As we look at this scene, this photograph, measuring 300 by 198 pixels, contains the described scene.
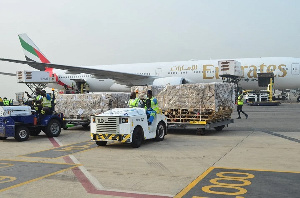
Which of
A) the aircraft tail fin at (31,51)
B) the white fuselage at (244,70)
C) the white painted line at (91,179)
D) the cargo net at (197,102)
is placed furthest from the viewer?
the aircraft tail fin at (31,51)

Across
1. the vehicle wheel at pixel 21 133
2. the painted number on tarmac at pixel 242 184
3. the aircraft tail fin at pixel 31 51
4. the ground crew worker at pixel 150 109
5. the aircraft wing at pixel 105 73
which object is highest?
the aircraft tail fin at pixel 31 51

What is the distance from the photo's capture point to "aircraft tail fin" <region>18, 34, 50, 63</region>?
48.1m

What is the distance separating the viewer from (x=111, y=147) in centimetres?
Answer: 1105

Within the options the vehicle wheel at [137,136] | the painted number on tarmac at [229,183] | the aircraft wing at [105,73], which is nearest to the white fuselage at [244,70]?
the aircraft wing at [105,73]

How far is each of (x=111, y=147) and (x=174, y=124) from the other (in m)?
4.44

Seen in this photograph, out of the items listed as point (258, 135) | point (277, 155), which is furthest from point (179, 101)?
point (277, 155)

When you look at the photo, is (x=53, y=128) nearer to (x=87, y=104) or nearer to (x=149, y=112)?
(x=87, y=104)

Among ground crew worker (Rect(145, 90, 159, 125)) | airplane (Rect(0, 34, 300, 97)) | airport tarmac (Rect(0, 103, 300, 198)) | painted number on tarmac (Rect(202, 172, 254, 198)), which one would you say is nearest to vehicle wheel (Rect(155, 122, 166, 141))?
airport tarmac (Rect(0, 103, 300, 198))

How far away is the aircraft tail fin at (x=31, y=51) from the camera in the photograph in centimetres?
4806

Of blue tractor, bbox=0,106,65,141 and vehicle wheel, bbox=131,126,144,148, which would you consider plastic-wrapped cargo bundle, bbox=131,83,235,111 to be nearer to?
vehicle wheel, bbox=131,126,144,148

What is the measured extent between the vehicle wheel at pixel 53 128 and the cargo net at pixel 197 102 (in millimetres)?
5130

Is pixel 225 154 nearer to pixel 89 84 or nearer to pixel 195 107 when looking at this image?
pixel 195 107

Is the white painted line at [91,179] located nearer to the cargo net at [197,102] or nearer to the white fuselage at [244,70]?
the cargo net at [197,102]

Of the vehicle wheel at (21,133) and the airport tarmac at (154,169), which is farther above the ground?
the vehicle wheel at (21,133)
